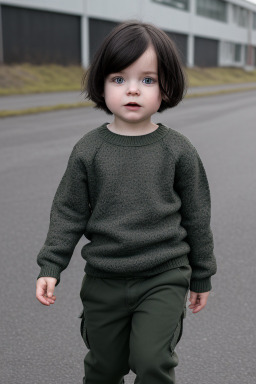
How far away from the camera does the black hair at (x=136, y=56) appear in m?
2.20

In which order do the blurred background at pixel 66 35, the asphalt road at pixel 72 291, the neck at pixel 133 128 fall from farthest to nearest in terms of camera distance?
the blurred background at pixel 66 35
the asphalt road at pixel 72 291
the neck at pixel 133 128

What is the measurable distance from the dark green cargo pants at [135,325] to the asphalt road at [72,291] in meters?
0.72

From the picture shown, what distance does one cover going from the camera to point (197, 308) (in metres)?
2.45

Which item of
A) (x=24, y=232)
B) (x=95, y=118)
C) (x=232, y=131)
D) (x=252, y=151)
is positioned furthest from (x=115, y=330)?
(x=95, y=118)

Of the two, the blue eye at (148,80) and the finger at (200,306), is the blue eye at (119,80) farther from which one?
the finger at (200,306)

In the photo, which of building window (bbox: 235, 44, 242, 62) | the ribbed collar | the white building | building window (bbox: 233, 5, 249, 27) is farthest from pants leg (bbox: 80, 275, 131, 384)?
building window (bbox: 235, 44, 242, 62)

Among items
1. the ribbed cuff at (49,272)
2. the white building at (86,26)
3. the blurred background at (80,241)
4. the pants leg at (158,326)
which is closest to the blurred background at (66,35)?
the white building at (86,26)

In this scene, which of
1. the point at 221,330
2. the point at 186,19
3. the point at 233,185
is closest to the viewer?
the point at 221,330

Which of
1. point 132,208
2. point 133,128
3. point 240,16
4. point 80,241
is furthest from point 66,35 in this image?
point 240,16

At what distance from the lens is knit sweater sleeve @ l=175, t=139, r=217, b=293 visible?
7.55ft

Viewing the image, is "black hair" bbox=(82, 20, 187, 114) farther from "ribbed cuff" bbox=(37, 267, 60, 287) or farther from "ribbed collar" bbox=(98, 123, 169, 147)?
"ribbed cuff" bbox=(37, 267, 60, 287)

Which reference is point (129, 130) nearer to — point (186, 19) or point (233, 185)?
point (233, 185)

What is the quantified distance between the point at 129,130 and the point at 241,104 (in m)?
19.3

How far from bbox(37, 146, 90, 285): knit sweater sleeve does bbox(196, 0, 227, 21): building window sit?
57343mm
